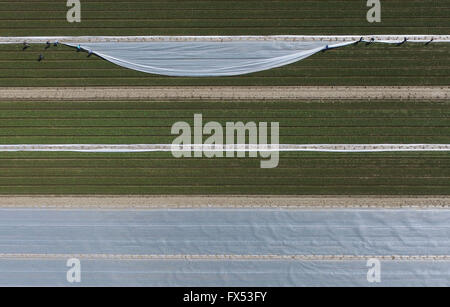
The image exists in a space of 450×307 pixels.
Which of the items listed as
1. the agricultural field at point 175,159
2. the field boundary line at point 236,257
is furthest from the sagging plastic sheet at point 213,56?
the field boundary line at point 236,257

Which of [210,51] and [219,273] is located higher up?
[210,51]
